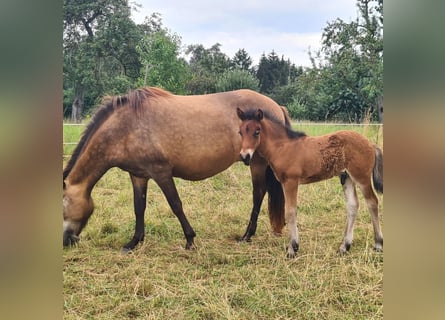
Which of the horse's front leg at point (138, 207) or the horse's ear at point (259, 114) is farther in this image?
the horse's front leg at point (138, 207)

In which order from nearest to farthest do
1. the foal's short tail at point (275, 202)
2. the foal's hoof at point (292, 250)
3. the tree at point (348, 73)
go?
the tree at point (348, 73) < the foal's hoof at point (292, 250) < the foal's short tail at point (275, 202)

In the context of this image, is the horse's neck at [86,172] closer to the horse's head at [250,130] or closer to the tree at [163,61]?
the tree at [163,61]

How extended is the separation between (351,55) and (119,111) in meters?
1.88

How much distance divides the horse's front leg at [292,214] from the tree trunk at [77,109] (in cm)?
173

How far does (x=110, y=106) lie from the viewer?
112 inches

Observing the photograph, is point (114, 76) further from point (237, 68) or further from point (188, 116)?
point (237, 68)

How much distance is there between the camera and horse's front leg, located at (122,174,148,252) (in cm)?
275

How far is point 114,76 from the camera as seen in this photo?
2.79 m

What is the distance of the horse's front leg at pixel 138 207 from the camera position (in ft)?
9.03

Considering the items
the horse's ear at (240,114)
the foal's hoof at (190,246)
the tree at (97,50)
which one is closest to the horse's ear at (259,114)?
the horse's ear at (240,114)

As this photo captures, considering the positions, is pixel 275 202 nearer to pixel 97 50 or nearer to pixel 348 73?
pixel 348 73

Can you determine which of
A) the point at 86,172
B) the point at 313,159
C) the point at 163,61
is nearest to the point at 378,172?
the point at 313,159

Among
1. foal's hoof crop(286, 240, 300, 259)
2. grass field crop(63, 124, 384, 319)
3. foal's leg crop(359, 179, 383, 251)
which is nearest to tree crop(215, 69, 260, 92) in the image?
grass field crop(63, 124, 384, 319)
